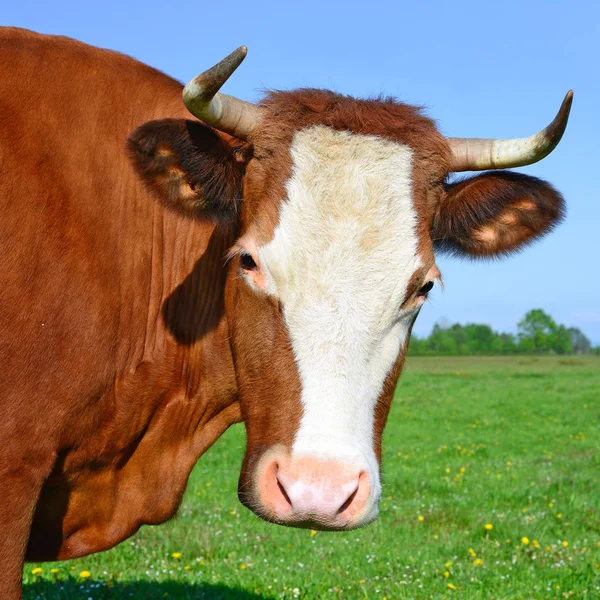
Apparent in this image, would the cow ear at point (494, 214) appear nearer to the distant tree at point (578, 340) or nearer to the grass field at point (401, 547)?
the grass field at point (401, 547)

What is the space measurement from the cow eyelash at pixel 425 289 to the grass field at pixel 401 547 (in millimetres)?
2675

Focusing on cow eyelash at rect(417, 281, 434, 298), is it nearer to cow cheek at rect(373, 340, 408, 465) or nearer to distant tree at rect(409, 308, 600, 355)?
cow cheek at rect(373, 340, 408, 465)

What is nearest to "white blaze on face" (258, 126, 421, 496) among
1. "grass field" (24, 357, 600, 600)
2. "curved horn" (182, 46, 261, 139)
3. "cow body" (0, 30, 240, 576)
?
"curved horn" (182, 46, 261, 139)

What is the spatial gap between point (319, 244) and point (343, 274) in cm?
17

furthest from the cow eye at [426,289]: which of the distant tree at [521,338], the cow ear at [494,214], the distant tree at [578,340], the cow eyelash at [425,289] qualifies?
the distant tree at [578,340]

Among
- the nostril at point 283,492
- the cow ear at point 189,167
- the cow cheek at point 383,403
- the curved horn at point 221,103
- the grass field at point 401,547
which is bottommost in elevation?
the grass field at point 401,547

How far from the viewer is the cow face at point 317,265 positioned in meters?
3.36

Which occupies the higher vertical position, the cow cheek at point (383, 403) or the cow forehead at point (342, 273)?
the cow forehead at point (342, 273)

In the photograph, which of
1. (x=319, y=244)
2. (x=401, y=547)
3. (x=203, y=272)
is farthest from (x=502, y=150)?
(x=401, y=547)

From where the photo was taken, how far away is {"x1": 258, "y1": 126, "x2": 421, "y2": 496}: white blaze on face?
3.42m

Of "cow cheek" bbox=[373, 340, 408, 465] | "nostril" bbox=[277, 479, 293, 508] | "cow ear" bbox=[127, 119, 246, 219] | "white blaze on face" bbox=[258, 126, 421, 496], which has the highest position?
"cow ear" bbox=[127, 119, 246, 219]

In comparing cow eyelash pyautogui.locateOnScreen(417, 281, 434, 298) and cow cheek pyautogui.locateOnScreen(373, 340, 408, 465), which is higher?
cow eyelash pyautogui.locateOnScreen(417, 281, 434, 298)

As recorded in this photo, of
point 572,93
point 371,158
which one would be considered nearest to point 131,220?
point 371,158

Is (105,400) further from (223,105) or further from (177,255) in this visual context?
(223,105)
